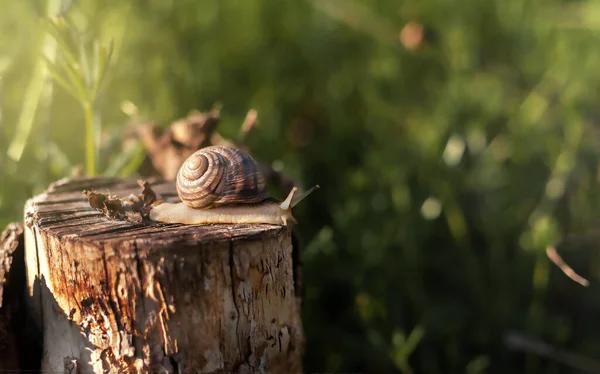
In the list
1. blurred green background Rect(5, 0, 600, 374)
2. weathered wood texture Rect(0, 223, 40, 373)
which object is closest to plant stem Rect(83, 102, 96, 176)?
blurred green background Rect(5, 0, 600, 374)

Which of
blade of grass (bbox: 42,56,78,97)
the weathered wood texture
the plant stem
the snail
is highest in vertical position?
blade of grass (bbox: 42,56,78,97)

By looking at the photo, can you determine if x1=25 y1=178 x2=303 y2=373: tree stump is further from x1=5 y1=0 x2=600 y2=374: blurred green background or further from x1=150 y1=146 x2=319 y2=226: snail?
x1=5 y1=0 x2=600 y2=374: blurred green background

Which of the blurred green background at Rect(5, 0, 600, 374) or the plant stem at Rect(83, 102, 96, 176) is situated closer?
the plant stem at Rect(83, 102, 96, 176)

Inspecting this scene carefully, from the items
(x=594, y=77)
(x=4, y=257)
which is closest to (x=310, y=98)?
(x=594, y=77)

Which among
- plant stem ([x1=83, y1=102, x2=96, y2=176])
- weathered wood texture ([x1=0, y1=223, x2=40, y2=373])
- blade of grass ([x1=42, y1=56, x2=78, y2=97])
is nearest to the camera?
weathered wood texture ([x1=0, y1=223, x2=40, y2=373])

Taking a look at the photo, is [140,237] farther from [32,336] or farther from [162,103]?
[162,103]

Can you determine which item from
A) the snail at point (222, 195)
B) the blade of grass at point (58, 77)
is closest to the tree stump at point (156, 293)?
the snail at point (222, 195)

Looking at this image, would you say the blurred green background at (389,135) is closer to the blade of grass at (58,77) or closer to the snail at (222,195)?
the blade of grass at (58,77)
